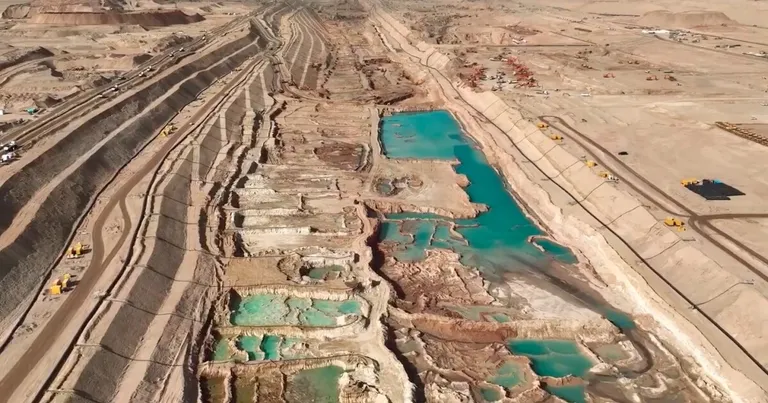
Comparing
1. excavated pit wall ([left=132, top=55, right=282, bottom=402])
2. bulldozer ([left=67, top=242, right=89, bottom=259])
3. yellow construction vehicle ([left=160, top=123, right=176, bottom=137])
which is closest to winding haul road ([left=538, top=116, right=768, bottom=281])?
excavated pit wall ([left=132, top=55, right=282, bottom=402])

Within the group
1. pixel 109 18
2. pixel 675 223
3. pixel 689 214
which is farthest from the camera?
pixel 109 18

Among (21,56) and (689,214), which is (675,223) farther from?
(21,56)

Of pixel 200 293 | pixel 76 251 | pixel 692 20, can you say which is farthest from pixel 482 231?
pixel 692 20

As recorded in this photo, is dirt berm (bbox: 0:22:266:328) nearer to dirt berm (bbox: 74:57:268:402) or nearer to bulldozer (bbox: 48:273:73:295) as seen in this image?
bulldozer (bbox: 48:273:73:295)

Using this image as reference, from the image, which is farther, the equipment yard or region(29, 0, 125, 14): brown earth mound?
region(29, 0, 125, 14): brown earth mound

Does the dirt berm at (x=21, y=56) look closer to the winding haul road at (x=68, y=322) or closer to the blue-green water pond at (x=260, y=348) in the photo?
the winding haul road at (x=68, y=322)

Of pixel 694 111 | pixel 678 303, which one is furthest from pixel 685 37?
pixel 678 303
